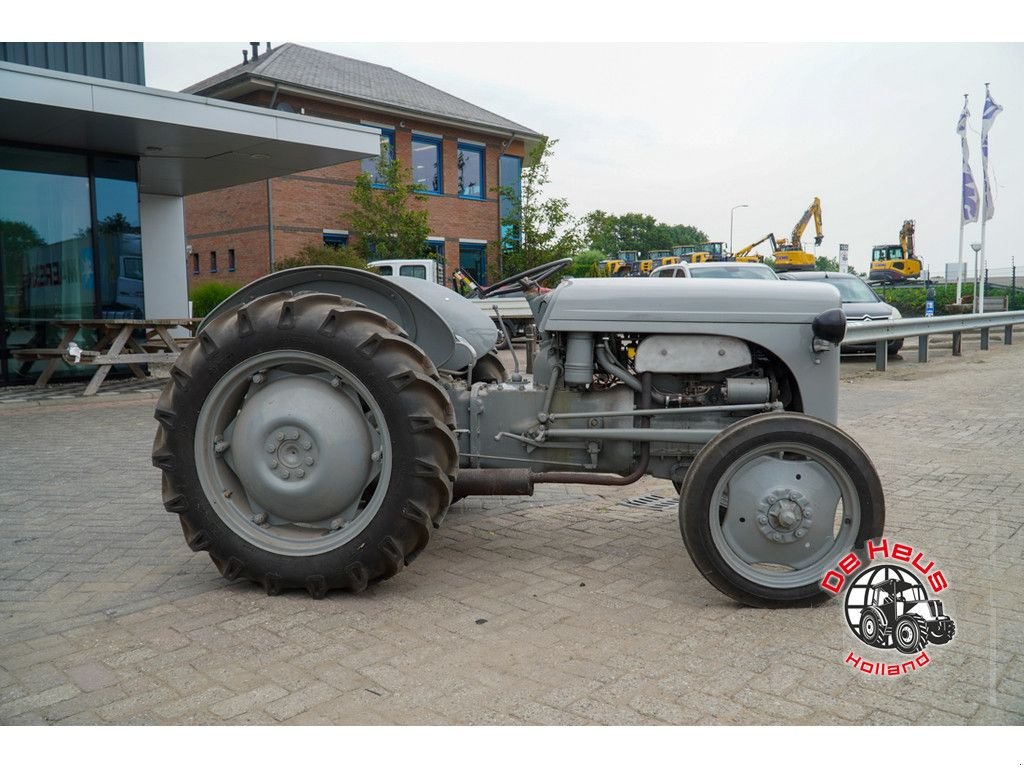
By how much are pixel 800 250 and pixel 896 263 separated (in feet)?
32.9

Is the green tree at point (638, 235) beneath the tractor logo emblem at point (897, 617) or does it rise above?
above

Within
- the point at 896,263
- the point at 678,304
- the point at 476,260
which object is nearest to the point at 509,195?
the point at 476,260

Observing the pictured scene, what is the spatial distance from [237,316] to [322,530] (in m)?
1.00

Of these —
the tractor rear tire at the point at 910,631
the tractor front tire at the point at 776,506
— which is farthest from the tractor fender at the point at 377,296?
the tractor rear tire at the point at 910,631

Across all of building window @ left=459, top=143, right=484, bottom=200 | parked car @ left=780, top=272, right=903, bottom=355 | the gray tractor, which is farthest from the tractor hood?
building window @ left=459, top=143, right=484, bottom=200

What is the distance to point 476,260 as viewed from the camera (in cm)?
2925

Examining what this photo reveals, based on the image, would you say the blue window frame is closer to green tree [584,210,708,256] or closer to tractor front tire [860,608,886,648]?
tractor front tire [860,608,886,648]

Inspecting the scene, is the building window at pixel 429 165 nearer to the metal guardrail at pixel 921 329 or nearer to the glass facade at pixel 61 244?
the glass facade at pixel 61 244

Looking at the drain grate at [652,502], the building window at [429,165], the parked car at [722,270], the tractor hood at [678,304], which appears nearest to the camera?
the tractor hood at [678,304]

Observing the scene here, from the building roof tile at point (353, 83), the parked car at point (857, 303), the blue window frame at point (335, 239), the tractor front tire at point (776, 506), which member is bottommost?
the tractor front tire at point (776, 506)

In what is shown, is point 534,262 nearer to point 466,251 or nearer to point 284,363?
point 466,251

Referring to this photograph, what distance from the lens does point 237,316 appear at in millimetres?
3510

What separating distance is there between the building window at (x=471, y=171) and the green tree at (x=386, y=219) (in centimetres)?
401

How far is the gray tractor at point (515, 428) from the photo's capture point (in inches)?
130
